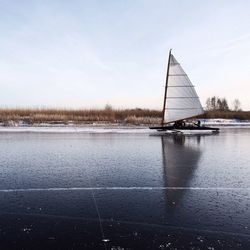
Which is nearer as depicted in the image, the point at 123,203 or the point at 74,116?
the point at 123,203

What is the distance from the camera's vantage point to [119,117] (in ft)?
113

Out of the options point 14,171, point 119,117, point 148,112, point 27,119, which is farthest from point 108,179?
point 148,112

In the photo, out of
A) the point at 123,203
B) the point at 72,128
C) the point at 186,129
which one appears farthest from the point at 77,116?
the point at 123,203

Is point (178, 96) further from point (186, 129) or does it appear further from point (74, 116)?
point (74, 116)

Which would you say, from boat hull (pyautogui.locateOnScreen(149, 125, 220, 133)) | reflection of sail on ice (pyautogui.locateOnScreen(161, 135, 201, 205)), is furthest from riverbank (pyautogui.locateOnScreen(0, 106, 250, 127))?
reflection of sail on ice (pyautogui.locateOnScreen(161, 135, 201, 205))

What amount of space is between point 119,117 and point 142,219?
3006 cm

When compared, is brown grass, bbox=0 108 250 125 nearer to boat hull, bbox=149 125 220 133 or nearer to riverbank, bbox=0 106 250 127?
riverbank, bbox=0 106 250 127

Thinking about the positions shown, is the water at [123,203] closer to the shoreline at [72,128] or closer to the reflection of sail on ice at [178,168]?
the reflection of sail on ice at [178,168]

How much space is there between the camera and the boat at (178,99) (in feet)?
71.0

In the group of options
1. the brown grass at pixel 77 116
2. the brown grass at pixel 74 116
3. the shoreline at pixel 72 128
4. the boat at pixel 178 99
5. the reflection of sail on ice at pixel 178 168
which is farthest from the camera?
the brown grass at pixel 74 116

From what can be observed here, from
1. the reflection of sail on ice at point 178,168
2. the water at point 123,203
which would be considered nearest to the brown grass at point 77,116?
the reflection of sail on ice at point 178,168

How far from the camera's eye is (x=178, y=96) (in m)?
21.7

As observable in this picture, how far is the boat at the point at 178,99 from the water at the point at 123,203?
12.8 m

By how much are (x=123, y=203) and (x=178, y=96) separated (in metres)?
17.2
